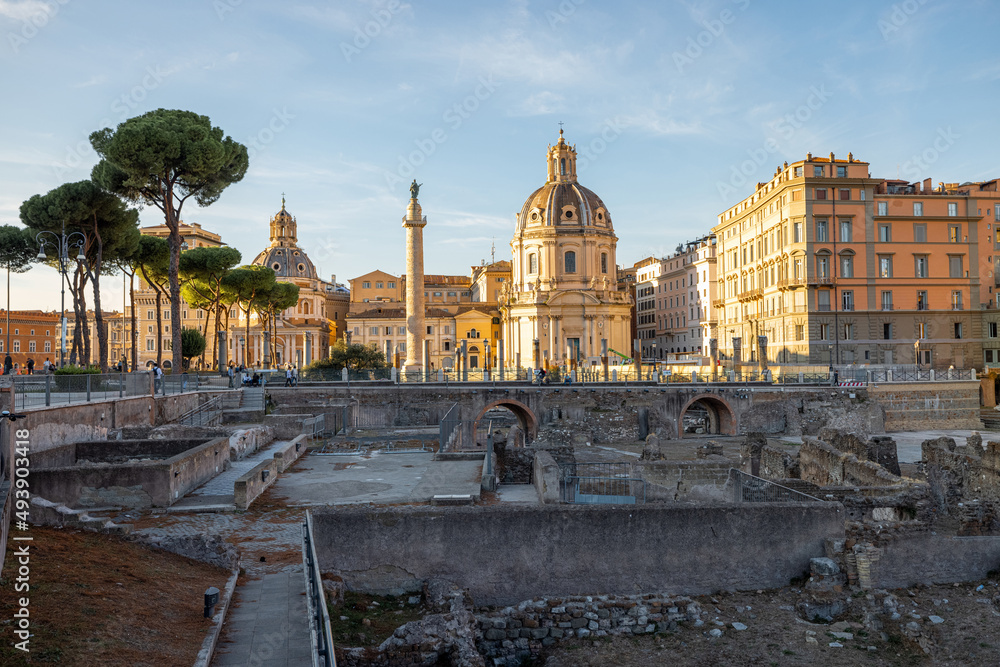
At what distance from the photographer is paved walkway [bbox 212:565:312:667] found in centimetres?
745

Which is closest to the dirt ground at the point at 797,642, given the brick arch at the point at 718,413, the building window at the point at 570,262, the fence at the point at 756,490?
the fence at the point at 756,490

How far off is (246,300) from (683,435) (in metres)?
44.3

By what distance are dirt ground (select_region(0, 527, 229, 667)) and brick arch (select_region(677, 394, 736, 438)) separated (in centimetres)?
3307

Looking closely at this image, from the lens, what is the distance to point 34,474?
13.4 meters

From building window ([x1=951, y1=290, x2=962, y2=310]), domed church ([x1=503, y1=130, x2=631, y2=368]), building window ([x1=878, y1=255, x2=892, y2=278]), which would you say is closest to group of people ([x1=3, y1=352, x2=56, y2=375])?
domed church ([x1=503, y1=130, x2=631, y2=368])

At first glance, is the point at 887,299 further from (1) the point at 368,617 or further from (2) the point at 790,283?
(1) the point at 368,617

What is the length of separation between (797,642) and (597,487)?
5913 millimetres

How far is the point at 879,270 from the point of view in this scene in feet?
184

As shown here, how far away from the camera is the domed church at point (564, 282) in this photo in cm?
8125

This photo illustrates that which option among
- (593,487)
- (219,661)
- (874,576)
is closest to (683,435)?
(593,487)

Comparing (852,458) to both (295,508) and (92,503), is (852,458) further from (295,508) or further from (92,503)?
(92,503)

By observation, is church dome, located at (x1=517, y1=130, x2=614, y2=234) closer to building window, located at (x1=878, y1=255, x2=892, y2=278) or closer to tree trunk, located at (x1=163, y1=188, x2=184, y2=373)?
building window, located at (x1=878, y1=255, x2=892, y2=278)

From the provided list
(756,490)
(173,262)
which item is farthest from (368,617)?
(173,262)

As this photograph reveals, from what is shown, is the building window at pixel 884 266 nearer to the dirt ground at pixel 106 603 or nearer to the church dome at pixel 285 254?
the dirt ground at pixel 106 603
